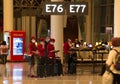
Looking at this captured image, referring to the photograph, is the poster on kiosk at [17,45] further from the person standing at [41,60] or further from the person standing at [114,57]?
the person standing at [114,57]

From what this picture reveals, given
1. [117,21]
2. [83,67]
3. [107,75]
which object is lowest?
[83,67]

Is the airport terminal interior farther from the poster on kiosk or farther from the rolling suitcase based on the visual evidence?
the rolling suitcase

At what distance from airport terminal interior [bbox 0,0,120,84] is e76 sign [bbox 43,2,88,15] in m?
0.14

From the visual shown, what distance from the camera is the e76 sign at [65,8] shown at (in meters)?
16.5

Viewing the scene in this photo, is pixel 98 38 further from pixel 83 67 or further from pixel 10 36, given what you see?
pixel 83 67

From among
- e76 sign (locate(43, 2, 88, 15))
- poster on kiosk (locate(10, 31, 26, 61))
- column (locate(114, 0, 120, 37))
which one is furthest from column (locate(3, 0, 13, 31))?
column (locate(114, 0, 120, 37))

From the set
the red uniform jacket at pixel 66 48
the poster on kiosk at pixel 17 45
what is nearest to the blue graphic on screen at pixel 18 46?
the poster on kiosk at pixel 17 45

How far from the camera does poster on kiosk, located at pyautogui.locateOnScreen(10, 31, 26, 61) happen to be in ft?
99.5

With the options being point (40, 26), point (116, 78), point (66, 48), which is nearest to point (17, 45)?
point (66, 48)

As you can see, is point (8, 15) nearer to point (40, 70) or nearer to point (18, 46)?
point (18, 46)

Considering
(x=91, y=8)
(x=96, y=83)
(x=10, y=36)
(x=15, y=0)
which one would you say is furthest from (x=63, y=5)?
(x=91, y=8)

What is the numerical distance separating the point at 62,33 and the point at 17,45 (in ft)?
27.8

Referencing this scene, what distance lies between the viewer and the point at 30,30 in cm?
4400

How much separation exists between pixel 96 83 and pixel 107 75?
7056 millimetres
